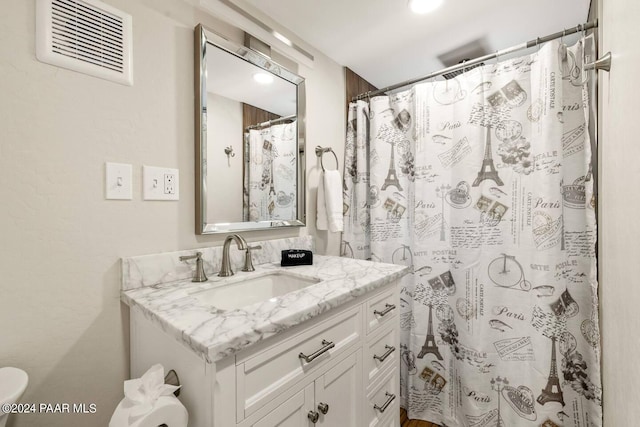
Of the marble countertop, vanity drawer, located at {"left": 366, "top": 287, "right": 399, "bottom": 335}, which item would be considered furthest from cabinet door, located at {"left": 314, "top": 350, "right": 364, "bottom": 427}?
the marble countertop

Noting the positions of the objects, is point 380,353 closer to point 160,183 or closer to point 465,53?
point 160,183

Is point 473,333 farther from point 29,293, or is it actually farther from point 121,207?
point 29,293

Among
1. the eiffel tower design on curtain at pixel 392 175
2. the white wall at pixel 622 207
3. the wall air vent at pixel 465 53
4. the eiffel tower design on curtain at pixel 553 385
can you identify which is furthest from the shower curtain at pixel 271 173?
the eiffel tower design on curtain at pixel 553 385

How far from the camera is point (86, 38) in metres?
0.90

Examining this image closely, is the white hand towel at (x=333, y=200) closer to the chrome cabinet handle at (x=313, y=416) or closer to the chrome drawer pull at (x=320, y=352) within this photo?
the chrome drawer pull at (x=320, y=352)

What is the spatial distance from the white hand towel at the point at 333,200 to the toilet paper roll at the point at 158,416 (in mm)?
1172

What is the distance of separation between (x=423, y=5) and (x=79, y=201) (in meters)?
1.65

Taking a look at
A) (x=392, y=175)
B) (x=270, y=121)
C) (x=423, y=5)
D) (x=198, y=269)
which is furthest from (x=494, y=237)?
(x=198, y=269)

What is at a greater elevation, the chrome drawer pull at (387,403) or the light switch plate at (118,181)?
the light switch plate at (118,181)

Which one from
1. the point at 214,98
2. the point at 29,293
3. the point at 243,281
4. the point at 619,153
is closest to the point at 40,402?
the point at 29,293

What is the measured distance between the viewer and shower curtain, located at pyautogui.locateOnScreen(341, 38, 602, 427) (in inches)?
50.0

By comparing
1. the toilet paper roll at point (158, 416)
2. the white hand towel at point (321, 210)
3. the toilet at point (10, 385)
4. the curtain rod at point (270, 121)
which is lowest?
the toilet paper roll at point (158, 416)

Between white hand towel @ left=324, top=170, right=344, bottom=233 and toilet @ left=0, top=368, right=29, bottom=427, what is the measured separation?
132cm

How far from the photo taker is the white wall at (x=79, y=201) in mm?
789
